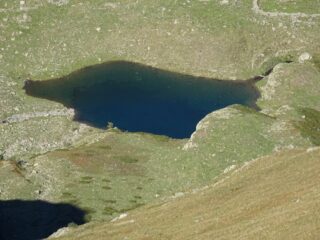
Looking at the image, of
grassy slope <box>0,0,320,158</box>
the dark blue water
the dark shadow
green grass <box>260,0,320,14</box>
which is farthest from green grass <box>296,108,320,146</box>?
the dark shadow

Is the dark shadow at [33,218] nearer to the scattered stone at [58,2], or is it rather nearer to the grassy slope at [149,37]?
the grassy slope at [149,37]

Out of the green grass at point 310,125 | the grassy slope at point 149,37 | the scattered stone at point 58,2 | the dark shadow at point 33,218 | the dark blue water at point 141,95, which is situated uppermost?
the scattered stone at point 58,2

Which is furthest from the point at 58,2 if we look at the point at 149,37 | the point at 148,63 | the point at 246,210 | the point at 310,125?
the point at 246,210

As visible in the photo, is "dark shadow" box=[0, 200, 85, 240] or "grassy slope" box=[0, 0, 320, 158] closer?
"dark shadow" box=[0, 200, 85, 240]

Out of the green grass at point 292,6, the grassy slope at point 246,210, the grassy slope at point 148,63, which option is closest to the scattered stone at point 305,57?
the grassy slope at point 148,63

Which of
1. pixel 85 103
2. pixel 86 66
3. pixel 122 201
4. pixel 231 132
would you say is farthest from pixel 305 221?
pixel 86 66

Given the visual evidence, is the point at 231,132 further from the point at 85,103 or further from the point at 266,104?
the point at 85,103

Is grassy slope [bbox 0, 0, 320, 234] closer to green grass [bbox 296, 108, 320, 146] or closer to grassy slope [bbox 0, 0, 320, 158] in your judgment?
grassy slope [bbox 0, 0, 320, 158]
